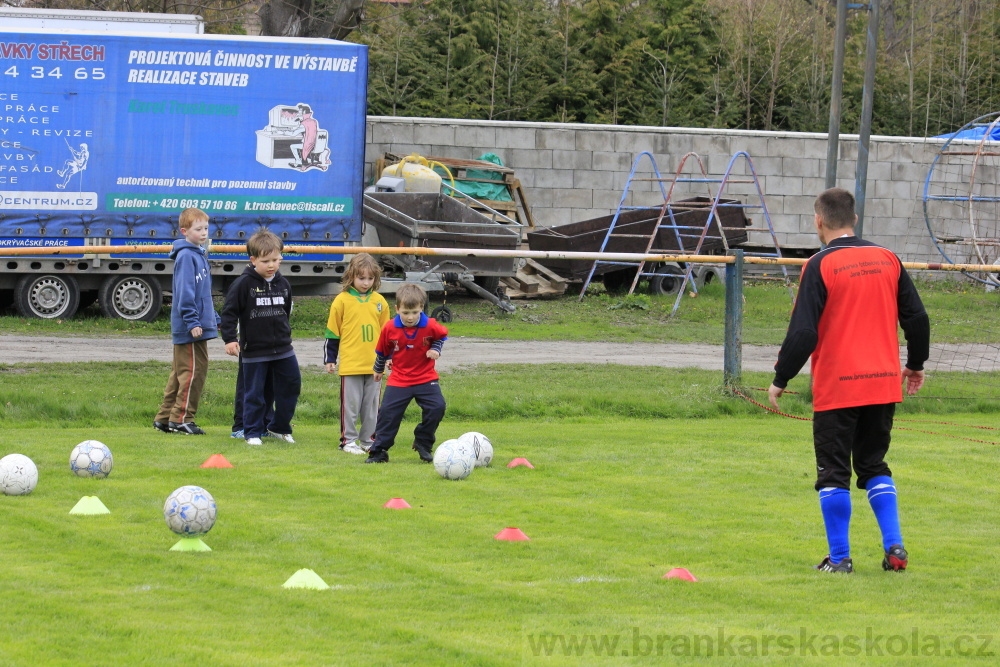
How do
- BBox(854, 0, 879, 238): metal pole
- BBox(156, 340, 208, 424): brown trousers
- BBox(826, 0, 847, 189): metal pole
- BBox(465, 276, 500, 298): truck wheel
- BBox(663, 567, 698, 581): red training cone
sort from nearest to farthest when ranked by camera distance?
1. BBox(663, 567, 698, 581): red training cone
2. BBox(156, 340, 208, 424): brown trousers
3. BBox(854, 0, 879, 238): metal pole
4. BBox(826, 0, 847, 189): metal pole
5. BBox(465, 276, 500, 298): truck wheel

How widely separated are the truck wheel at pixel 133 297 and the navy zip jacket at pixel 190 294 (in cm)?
Answer: 901

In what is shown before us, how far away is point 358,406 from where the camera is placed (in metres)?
10.6

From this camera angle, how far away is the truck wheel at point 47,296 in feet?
63.3

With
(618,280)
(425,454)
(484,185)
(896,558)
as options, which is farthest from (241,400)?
(484,185)

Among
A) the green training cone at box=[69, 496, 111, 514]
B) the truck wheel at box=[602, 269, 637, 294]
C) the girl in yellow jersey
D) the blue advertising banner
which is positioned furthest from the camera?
the truck wheel at box=[602, 269, 637, 294]

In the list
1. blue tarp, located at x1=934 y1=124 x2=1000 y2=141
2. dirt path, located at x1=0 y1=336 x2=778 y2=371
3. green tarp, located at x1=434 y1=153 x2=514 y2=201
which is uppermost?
blue tarp, located at x1=934 y1=124 x2=1000 y2=141

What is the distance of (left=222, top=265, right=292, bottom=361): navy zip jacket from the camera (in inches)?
416

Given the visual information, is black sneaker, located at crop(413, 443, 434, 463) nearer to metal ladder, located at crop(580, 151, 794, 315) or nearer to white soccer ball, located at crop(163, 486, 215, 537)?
white soccer ball, located at crop(163, 486, 215, 537)

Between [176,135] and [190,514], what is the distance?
13245mm

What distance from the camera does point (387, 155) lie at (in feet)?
85.0

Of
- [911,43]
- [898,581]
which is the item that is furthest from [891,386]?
[911,43]

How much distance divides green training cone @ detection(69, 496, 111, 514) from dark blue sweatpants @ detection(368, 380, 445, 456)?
266 centimetres

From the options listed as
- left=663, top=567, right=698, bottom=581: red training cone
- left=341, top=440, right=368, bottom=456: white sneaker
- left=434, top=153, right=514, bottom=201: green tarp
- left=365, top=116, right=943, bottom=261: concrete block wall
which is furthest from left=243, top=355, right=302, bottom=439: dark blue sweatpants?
left=365, top=116, right=943, bottom=261: concrete block wall

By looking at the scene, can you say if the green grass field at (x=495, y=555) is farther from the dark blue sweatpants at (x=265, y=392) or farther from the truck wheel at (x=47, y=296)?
the truck wheel at (x=47, y=296)
